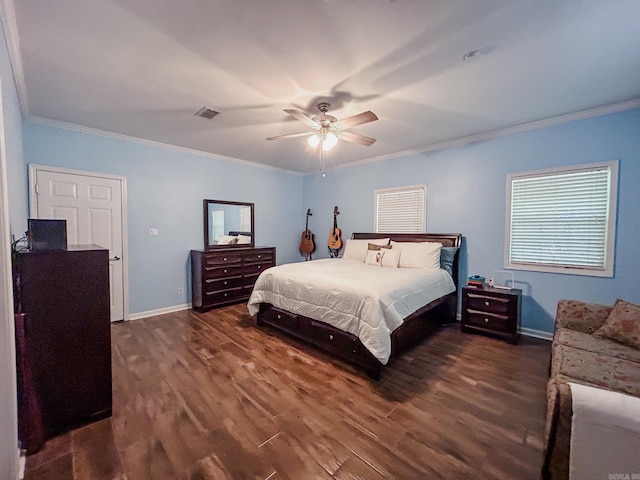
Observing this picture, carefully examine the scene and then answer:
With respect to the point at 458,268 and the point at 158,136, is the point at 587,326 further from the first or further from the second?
the point at 158,136

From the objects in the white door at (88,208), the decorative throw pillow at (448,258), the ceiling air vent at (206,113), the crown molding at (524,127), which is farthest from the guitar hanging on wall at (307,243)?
the white door at (88,208)

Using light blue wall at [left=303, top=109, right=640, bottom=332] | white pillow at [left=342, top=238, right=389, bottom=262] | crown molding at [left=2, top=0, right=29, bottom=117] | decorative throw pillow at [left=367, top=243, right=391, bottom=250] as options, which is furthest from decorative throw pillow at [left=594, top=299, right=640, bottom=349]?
crown molding at [left=2, top=0, right=29, bottom=117]

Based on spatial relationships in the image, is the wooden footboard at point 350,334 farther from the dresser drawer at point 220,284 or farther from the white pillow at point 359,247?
the white pillow at point 359,247

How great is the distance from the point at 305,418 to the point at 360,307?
949mm

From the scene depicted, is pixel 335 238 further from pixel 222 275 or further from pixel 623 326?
pixel 623 326

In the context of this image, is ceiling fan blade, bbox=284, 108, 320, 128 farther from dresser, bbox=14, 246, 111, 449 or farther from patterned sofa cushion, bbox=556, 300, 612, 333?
patterned sofa cushion, bbox=556, 300, 612, 333

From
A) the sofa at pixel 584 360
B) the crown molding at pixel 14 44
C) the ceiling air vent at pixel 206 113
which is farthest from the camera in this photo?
the ceiling air vent at pixel 206 113

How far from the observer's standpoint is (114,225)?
3533 millimetres

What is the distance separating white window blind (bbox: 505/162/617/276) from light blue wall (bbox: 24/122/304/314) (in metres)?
4.33

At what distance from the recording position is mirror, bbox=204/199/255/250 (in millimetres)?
4449

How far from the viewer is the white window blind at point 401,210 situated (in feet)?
13.6

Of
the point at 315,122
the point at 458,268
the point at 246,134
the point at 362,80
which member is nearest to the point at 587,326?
the point at 458,268

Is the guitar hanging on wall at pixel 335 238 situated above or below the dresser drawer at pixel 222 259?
above

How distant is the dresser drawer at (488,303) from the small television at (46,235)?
3.93 meters
